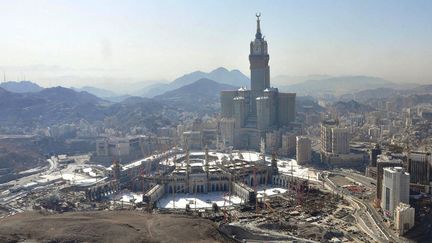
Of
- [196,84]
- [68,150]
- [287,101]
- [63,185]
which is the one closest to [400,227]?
[63,185]

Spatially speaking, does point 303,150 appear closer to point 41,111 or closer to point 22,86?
point 41,111

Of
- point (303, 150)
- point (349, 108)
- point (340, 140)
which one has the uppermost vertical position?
point (349, 108)

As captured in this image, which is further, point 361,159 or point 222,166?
point 361,159

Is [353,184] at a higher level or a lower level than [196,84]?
lower

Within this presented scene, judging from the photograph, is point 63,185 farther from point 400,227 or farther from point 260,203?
point 400,227

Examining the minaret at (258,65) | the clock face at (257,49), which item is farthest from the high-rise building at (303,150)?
the clock face at (257,49)

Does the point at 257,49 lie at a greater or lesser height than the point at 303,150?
greater

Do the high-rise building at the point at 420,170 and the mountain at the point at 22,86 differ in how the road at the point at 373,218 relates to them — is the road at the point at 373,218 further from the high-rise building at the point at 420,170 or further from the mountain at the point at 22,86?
the mountain at the point at 22,86

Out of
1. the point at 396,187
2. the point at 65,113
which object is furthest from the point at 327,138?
the point at 65,113
